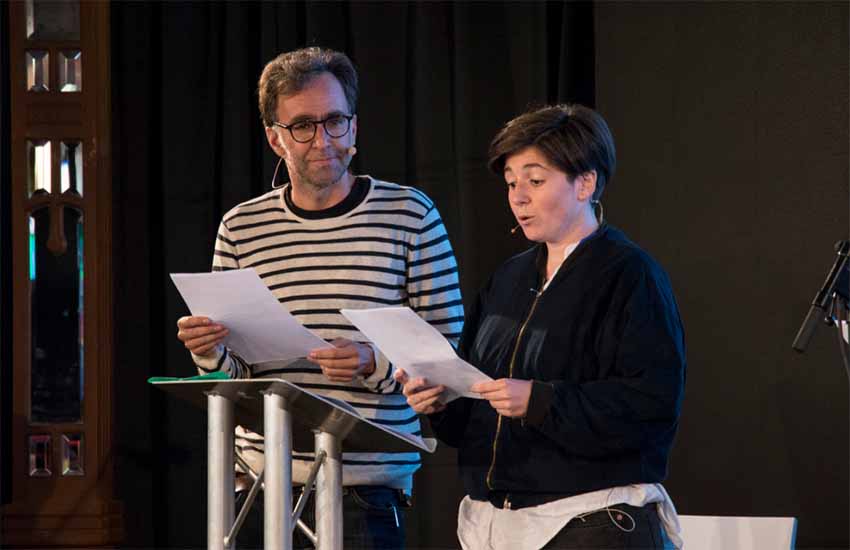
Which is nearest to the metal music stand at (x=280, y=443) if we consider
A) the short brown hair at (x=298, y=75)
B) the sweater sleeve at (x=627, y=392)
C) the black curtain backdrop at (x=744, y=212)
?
the sweater sleeve at (x=627, y=392)

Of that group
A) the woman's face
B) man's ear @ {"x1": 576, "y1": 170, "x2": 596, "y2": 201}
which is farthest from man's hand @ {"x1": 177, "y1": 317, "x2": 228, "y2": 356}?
man's ear @ {"x1": 576, "y1": 170, "x2": 596, "y2": 201}

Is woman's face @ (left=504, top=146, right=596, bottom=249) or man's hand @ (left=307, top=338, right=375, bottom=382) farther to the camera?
man's hand @ (left=307, top=338, right=375, bottom=382)

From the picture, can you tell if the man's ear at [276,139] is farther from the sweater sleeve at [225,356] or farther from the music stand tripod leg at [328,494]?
the music stand tripod leg at [328,494]

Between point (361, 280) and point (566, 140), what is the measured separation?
0.59 m

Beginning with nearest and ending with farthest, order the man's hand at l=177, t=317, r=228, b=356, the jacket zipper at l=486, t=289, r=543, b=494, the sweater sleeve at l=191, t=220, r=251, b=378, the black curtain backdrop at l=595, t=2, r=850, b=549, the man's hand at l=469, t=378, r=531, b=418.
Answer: the man's hand at l=469, t=378, r=531, b=418 < the jacket zipper at l=486, t=289, r=543, b=494 < the man's hand at l=177, t=317, r=228, b=356 < the sweater sleeve at l=191, t=220, r=251, b=378 < the black curtain backdrop at l=595, t=2, r=850, b=549

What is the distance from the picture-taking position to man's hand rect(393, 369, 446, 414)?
1.84 metres

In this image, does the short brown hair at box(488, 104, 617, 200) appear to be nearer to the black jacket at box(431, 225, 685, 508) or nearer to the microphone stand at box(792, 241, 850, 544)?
the black jacket at box(431, 225, 685, 508)

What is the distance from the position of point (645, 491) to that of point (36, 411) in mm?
2923

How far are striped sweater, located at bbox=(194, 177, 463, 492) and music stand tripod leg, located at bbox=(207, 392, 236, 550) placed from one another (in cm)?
32

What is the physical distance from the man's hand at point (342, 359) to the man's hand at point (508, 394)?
37cm

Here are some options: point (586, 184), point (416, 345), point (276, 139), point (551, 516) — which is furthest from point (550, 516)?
point (276, 139)

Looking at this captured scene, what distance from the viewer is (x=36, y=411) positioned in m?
4.04

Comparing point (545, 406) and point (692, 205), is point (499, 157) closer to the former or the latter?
point (545, 406)

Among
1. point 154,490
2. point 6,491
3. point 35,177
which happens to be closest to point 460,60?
point 35,177
